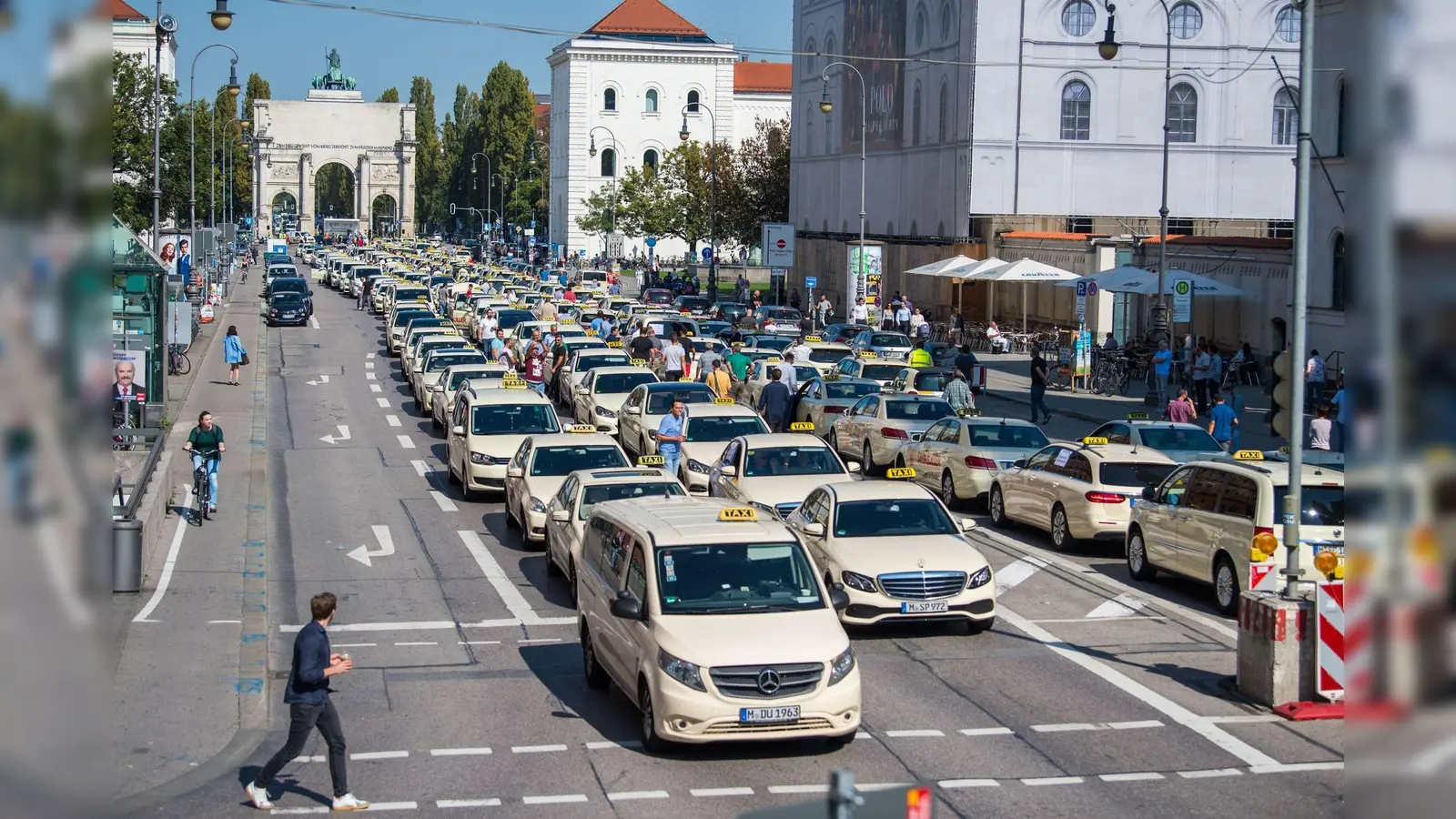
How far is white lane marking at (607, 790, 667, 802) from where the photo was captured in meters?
11.4

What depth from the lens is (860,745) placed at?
42.1 feet

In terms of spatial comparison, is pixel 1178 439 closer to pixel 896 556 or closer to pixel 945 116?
pixel 896 556

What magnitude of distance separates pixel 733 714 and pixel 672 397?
18.9 meters

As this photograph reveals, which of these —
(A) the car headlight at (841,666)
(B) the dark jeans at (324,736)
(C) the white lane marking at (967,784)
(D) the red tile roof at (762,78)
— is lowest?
(C) the white lane marking at (967,784)

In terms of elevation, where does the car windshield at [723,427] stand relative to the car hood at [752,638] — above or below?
above

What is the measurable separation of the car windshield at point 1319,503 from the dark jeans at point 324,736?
400 inches

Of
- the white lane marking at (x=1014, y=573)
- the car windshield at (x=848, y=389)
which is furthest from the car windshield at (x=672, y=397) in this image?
the white lane marking at (x=1014, y=573)

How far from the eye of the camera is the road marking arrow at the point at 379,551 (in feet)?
70.5

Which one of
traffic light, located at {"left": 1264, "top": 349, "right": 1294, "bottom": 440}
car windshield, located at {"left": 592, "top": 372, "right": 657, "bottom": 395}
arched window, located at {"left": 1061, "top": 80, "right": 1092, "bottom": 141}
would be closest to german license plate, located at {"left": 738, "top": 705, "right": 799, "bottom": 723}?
traffic light, located at {"left": 1264, "top": 349, "right": 1294, "bottom": 440}

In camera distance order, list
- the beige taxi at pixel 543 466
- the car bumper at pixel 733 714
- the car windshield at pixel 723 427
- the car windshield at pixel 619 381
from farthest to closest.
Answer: the car windshield at pixel 619 381 → the car windshield at pixel 723 427 → the beige taxi at pixel 543 466 → the car bumper at pixel 733 714

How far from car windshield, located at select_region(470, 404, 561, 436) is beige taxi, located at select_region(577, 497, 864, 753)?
40.4 ft

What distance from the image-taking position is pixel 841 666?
1244cm

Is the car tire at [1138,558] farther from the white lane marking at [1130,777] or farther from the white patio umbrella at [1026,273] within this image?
the white patio umbrella at [1026,273]
